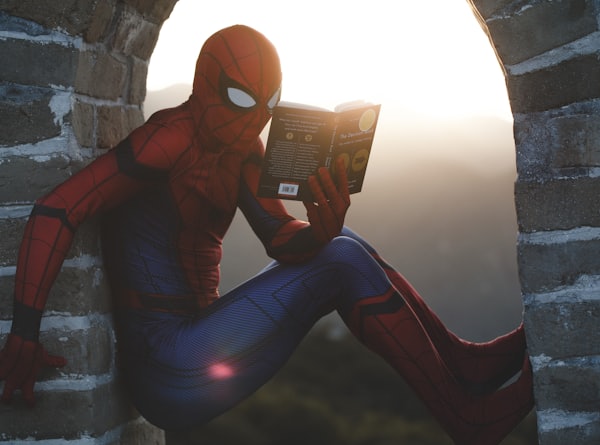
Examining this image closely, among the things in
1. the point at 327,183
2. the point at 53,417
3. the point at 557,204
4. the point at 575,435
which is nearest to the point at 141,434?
the point at 53,417

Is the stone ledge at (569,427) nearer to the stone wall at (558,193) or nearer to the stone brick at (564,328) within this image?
the stone wall at (558,193)

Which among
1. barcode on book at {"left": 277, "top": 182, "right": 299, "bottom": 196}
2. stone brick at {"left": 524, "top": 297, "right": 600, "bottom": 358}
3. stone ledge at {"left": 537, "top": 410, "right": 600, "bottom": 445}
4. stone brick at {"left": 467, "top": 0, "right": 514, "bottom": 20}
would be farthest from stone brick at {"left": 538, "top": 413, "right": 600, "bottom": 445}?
stone brick at {"left": 467, "top": 0, "right": 514, "bottom": 20}

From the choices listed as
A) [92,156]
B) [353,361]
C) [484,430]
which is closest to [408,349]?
[484,430]

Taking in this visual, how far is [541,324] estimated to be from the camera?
5.51 feet

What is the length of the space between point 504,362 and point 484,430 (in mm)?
233

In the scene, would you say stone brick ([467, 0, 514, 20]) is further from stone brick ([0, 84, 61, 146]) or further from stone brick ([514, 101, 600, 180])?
stone brick ([0, 84, 61, 146])

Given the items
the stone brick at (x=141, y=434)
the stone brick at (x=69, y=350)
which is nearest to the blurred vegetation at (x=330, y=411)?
the stone brick at (x=141, y=434)

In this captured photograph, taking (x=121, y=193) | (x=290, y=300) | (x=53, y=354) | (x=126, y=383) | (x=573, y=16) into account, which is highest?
(x=573, y=16)

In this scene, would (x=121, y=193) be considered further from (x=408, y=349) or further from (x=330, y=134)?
(x=408, y=349)

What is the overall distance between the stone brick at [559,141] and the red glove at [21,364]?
1092 millimetres

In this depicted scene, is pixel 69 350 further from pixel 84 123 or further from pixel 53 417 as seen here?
pixel 84 123

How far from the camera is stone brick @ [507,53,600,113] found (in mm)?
1611

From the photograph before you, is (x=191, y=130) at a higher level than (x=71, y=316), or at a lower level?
higher

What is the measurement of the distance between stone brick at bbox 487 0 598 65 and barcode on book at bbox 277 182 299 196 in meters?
0.53
